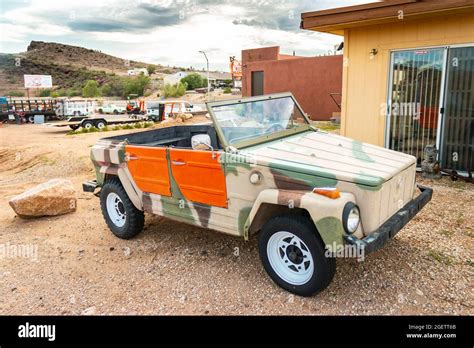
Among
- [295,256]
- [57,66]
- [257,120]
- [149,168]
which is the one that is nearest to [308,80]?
[257,120]

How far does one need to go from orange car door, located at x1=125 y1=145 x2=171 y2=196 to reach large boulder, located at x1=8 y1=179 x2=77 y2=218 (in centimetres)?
214

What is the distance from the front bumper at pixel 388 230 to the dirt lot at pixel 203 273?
0.62 meters

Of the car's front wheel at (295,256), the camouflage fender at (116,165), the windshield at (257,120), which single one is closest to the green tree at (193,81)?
the camouflage fender at (116,165)

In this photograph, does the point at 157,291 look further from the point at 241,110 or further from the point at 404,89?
the point at 404,89

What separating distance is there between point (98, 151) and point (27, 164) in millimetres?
8301

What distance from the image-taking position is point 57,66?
62.8 meters

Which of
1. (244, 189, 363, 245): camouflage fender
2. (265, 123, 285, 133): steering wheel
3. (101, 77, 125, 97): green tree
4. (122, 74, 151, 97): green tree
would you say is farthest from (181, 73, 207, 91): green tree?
(244, 189, 363, 245): camouflage fender

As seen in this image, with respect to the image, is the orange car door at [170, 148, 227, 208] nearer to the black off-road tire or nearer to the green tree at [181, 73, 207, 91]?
the black off-road tire

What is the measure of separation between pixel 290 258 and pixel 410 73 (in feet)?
18.7

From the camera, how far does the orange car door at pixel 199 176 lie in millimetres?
4000

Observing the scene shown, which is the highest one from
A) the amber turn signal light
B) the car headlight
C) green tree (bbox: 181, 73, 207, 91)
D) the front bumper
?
green tree (bbox: 181, 73, 207, 91)

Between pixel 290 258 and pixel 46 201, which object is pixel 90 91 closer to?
pixel 46 201

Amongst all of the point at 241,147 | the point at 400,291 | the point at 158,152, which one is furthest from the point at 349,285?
the point at 158,152

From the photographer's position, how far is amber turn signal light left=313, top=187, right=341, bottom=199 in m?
3.23
